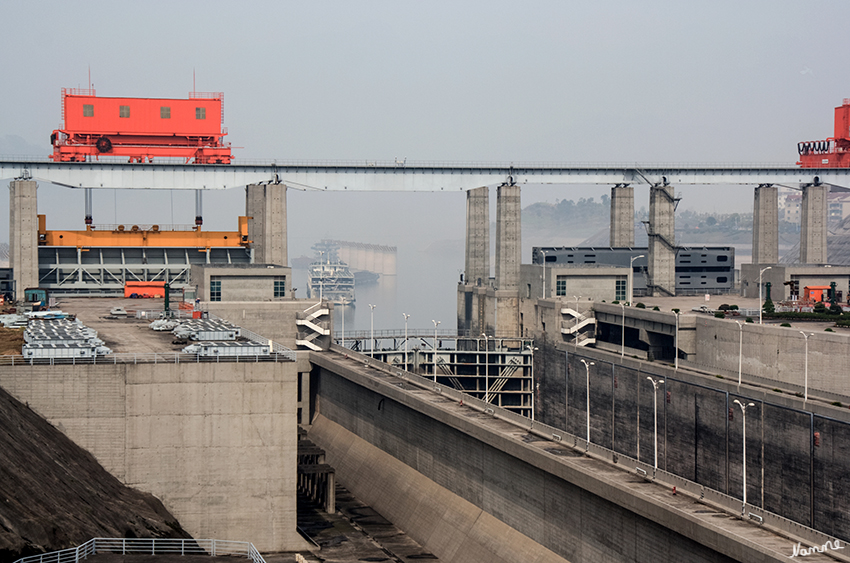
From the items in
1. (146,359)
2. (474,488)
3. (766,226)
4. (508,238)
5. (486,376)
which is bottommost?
(474,488)

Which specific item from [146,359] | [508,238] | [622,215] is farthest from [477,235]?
[146,359]

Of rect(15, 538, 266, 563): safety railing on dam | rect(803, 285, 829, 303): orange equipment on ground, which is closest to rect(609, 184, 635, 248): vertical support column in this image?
rect(803, 285, 829, 303): orange equipment on ground

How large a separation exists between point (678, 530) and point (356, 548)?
29100 millimetres

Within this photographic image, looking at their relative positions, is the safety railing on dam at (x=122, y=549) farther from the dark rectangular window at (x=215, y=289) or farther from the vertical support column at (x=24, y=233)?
the vertical support column at (x=24, y=233)

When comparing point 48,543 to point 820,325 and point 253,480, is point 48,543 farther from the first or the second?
point 820,325

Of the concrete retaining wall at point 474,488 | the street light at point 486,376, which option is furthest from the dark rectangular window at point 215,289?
the street light at point 486,376

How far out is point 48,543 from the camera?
118 ft

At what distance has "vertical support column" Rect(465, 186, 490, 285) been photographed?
140 m

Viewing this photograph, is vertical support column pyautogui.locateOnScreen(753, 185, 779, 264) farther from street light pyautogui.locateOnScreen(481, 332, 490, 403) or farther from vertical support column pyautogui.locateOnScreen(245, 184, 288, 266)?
vertical support column pyautogui.locateOnScreen(245, 184, 288, 266)

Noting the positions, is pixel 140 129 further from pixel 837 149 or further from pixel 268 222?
pixel 837 149

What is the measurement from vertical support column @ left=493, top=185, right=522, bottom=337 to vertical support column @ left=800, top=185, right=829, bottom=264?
129 feet

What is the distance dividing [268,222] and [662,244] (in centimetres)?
5153

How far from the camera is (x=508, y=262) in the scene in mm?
130500

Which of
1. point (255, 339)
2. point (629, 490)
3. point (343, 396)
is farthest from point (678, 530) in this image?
point (343, 396)
